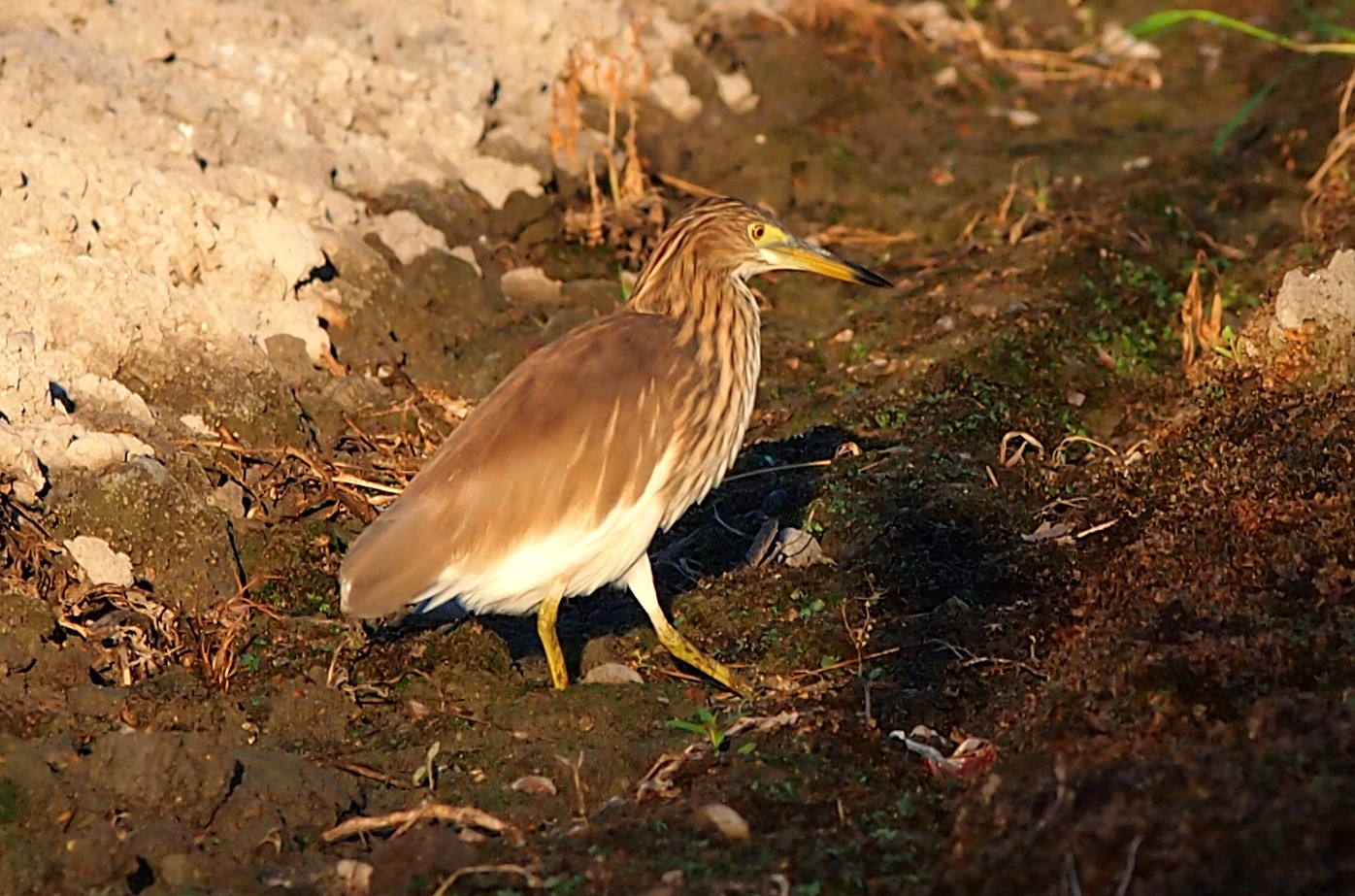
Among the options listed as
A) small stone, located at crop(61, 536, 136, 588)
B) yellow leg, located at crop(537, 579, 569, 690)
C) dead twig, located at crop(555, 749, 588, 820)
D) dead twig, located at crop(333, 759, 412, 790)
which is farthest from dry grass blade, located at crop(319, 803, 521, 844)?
small stone, located at crop(61, 536, 136, 588)

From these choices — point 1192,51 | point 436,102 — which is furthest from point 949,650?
point 1192,51

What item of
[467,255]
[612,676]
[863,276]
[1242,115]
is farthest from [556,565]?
[1242,115]

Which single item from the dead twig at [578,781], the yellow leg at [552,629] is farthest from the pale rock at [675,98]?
the dead twig at [578,781]

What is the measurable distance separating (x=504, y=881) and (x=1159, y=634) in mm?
1738

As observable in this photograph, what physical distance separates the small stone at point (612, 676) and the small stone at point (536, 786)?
29.8 inches

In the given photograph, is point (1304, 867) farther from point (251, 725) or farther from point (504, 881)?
point (251, 725)

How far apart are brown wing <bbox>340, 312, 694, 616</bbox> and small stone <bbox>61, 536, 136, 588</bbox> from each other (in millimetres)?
852

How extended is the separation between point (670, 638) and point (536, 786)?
950mm

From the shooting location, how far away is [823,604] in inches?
238

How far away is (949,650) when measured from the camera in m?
5.59

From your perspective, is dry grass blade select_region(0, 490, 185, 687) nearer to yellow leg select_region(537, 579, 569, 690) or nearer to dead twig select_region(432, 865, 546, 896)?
yellow leg select_region(537, 579, 569, 690)

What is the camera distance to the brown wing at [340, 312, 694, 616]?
17.7ft

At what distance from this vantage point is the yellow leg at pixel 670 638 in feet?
18.7

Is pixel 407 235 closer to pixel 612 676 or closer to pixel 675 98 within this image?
pixel 675 98
